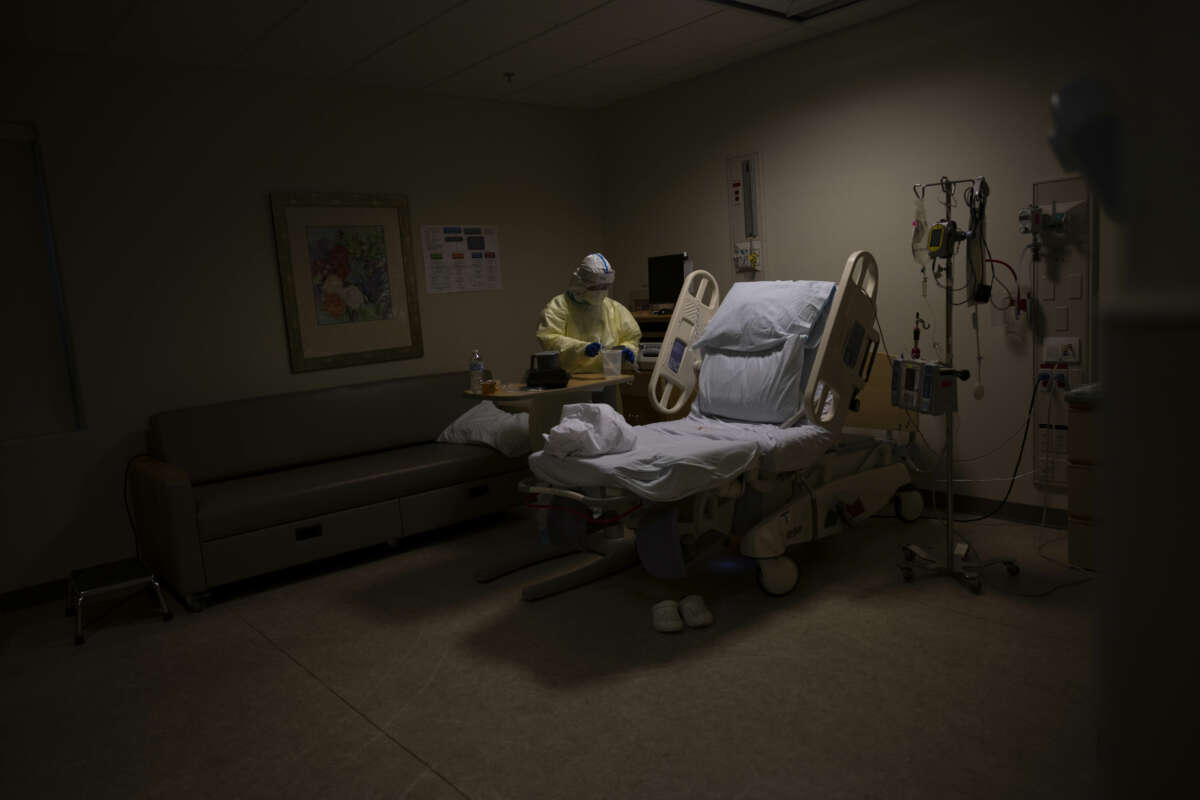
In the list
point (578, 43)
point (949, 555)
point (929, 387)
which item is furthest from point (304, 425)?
point (949, 555)

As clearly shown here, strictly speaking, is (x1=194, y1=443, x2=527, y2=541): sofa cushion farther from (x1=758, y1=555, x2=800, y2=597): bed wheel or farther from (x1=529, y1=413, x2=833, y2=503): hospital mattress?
(x1=758, y1=555, x2=800, y2=597): bed wheel

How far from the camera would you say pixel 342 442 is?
439cm

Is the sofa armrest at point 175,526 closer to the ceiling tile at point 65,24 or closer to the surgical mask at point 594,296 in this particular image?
the ceiling tile at point 65,24

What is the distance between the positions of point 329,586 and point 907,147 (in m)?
3.67

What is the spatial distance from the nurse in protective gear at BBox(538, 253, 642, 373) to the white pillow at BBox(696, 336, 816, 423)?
0.60m

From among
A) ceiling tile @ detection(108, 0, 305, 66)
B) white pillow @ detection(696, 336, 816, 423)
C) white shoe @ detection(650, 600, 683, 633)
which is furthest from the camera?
white pillow @ detection(696, 336, 816, 423)

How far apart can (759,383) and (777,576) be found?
879 millimetres

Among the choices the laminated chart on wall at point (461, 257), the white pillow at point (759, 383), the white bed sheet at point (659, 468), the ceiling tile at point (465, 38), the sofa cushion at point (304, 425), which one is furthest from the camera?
the laminated chart on wall at point (461, 257)

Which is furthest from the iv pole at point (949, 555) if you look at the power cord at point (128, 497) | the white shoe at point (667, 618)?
the power cord at point (128, 497)

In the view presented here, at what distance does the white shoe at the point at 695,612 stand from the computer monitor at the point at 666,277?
8.65 feet

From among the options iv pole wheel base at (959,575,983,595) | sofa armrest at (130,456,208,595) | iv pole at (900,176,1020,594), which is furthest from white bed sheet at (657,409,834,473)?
sofa armrest at (130,456,208,595)

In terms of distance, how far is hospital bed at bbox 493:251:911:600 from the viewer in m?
2.90

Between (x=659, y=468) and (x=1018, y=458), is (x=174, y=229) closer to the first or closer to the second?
(x=659, y=468)

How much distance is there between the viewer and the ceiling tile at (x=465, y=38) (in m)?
3.65
